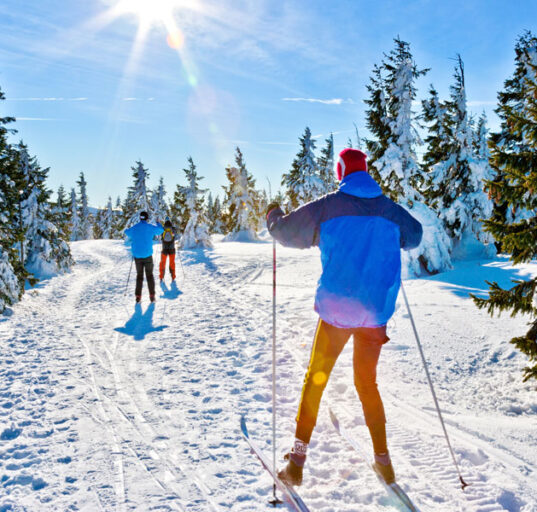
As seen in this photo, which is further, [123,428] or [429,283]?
[429,283]

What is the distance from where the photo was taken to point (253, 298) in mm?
11672

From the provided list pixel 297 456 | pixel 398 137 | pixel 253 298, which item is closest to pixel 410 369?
pixel 297 456

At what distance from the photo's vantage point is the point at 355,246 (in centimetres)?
278

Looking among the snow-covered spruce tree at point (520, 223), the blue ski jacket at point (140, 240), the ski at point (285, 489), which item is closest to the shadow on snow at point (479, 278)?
the snow-covered spruce tree at point (520, 223)

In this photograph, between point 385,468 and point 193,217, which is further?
point 193,217

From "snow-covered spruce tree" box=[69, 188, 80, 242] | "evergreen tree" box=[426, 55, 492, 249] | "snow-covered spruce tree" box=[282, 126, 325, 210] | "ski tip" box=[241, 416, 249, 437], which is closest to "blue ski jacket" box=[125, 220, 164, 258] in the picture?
"ski tip" box=[241, 416, 249, 437]

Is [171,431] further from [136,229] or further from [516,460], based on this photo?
[136,229]

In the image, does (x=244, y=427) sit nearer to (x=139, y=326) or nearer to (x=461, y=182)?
(x=139, y=326)

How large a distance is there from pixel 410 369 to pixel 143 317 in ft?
21.4

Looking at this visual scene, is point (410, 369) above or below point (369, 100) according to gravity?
below

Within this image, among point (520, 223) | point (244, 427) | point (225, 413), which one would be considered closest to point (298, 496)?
point (244, 427)

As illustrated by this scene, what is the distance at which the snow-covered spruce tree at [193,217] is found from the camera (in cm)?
3488

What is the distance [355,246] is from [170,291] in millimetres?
11512

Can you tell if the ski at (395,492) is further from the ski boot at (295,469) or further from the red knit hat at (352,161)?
the red knit hat at (352,161)
